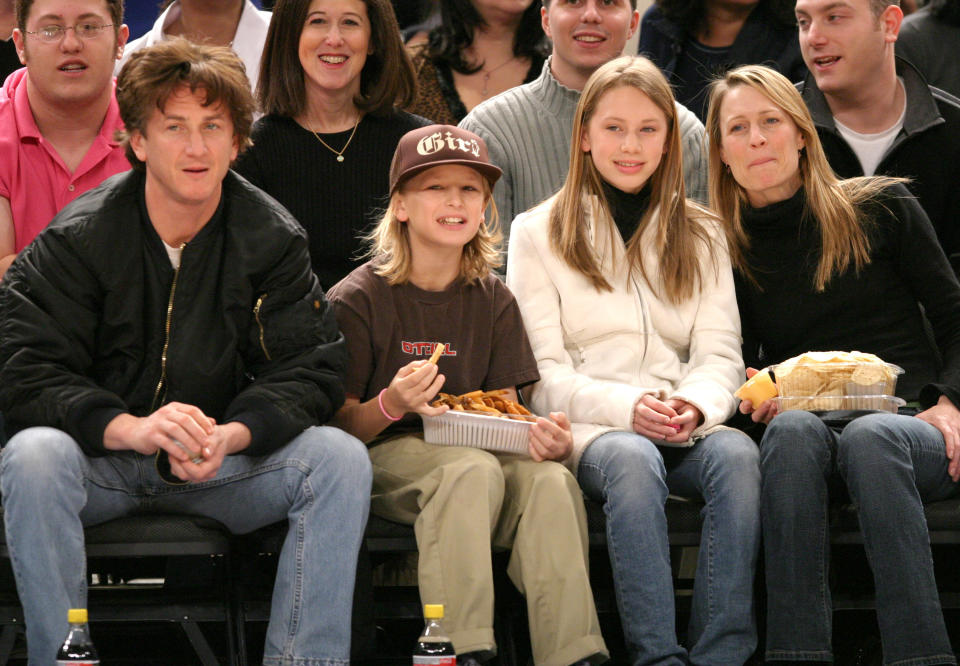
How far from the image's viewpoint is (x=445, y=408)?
121 inches

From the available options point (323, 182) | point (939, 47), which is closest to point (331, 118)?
point (323, 182)

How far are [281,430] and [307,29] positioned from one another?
1.49 meters

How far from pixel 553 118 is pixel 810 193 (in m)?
0.89

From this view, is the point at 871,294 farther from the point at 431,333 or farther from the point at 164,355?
the point at 164,355

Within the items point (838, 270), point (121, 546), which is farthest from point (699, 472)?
point (121, 546)

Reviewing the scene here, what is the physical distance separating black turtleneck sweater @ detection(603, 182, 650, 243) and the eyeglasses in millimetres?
1479

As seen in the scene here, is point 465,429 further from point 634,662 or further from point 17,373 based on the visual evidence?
point 17,373

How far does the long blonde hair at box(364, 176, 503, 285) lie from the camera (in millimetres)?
3346

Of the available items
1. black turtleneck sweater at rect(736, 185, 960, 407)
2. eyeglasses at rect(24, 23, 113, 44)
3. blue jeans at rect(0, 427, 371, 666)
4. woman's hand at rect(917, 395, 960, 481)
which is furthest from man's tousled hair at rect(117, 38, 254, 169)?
woman's hand at rect(917, 395, 960, 481)

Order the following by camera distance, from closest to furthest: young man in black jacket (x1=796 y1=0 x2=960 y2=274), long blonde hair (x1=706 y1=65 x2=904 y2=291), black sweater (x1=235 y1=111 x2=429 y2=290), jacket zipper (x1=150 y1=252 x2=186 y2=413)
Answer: jacket zipper (x1=150 y1=252 x2=186 y2=413) → long blonde hair (x1=706 y1=65 x2=904 y2=291) → black sweater (x1=235 y1=111 x2=429 y2=290) → young man in black jacket (x1=796 y1=0 x2=960 y2=274)

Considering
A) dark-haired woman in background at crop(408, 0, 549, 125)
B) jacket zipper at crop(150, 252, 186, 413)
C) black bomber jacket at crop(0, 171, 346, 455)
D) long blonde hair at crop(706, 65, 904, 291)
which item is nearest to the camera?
black bomber jacket at crop(0, 171, 346, 455)

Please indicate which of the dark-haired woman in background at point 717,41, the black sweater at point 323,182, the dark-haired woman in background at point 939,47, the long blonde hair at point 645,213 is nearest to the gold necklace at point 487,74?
the dark-haired woman in background at point 717,41

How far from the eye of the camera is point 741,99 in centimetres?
363

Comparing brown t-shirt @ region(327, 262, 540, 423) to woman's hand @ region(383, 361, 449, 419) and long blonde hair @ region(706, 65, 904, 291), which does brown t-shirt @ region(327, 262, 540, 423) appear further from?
long blonde hair @ region(706, 65, 904, 291)
